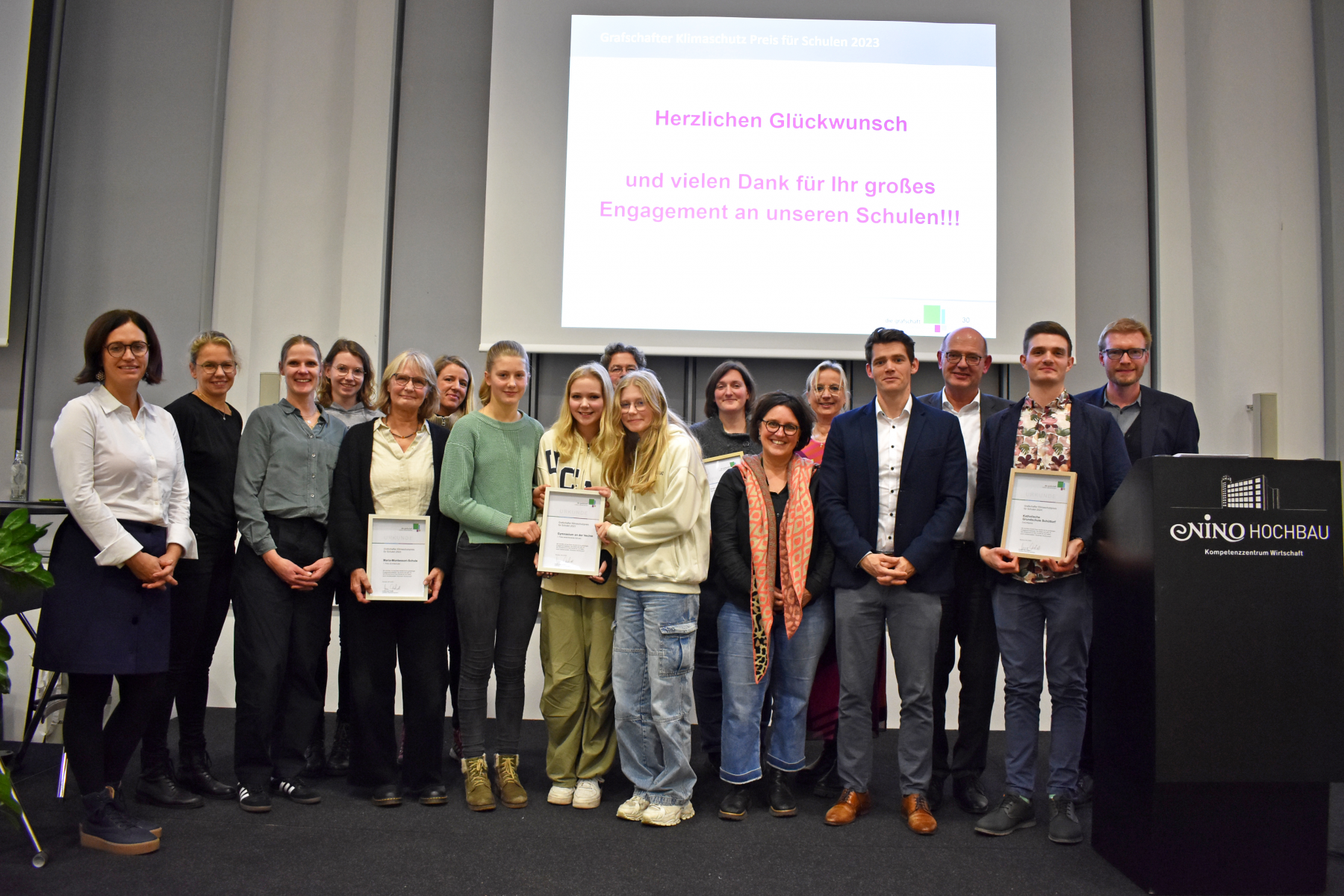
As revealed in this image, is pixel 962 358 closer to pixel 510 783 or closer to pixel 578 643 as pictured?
pixel 578 643

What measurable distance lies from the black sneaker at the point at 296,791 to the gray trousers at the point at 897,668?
6.37 ft

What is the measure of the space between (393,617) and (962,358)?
7.87 feet

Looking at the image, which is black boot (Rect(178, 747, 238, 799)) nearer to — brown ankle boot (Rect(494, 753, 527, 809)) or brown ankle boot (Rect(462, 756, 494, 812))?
brown ankle boot (Rect(462, 756, 494, 812))

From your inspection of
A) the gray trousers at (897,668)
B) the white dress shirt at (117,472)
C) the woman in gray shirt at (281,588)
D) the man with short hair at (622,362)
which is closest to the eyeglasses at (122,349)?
the white dress shirt at (117,472)

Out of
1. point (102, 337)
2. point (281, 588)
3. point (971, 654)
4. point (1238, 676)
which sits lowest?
point (971, 654)

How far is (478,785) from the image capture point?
307 centimetres

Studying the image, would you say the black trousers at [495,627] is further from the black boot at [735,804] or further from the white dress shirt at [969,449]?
the white dress shirt at [969,449]

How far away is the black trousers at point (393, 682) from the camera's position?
3072 millimetres

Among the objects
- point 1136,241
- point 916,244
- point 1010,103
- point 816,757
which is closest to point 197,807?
point 816,757

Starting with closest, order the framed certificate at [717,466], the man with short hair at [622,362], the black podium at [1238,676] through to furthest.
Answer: the black podium at [1238,676] < the framed certificate at [717,466] < the man with short hair at [622,362]

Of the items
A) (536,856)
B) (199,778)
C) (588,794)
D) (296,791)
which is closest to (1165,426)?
(588,794)

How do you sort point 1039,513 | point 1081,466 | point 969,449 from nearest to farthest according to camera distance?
point 1039,513, point 1081,466, point 969,449

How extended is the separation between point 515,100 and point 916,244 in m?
2.72

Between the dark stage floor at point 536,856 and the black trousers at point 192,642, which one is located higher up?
the black trousers at point 192,642
